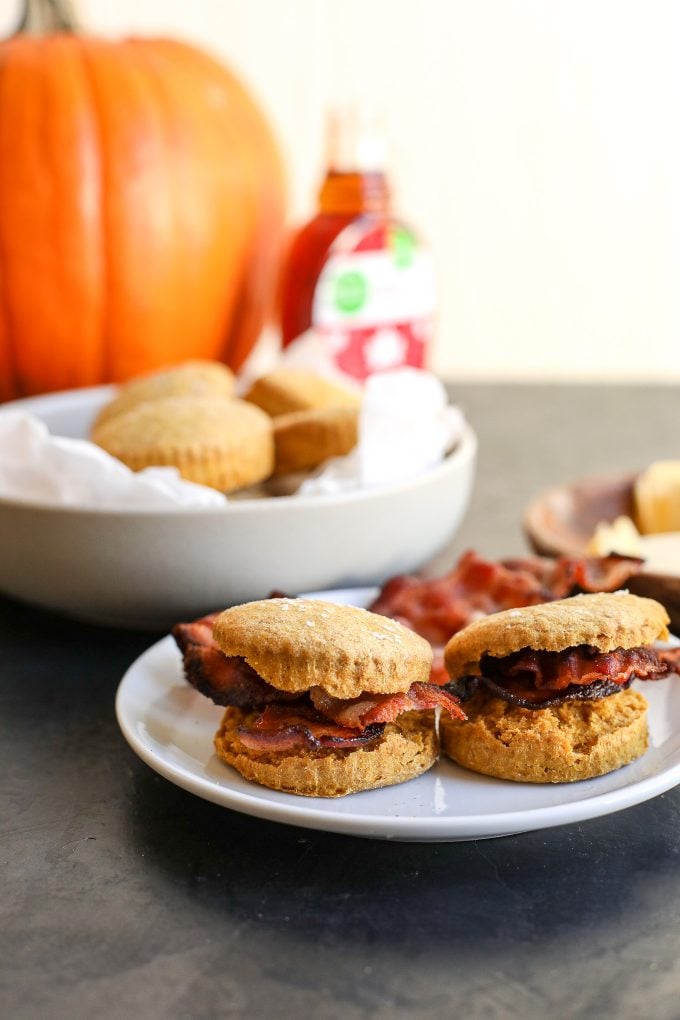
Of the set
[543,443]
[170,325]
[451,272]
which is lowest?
[451,272]

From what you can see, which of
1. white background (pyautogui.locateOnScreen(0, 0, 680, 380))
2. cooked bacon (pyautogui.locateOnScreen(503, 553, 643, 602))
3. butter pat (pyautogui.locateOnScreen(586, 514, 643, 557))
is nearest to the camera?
cooked bacon (pyautogui.locateOnScreen(503, 553, 643, 602))

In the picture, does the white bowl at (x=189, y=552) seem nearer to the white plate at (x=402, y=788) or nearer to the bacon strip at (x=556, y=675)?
the white plate at (x=402, y=788)

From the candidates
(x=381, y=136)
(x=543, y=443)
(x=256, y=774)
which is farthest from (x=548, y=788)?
(x=381, y=136)

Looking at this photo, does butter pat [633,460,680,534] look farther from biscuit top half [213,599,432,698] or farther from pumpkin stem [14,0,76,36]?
pumpkin stem [14,0,76,36]

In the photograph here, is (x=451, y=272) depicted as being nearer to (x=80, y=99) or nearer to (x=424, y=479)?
(x=80, y=99)

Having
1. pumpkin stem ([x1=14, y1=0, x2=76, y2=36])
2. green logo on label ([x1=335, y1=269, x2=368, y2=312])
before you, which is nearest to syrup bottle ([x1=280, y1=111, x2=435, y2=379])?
green logo on label ([x1=335, y1=269, x2=368, y2=312])

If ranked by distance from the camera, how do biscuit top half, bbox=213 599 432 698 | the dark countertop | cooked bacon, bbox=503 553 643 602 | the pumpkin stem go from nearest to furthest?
the dark countertop → biscuit top half, bbox=213 599 432 698 → cooked bacon, bbox=503 553 643 602 → the pumpkin stem

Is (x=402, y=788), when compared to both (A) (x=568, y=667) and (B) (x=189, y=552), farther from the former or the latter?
(B) (x=189, y=552)

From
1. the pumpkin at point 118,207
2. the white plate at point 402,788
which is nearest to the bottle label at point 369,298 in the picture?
the pumpkin at point 118,207
